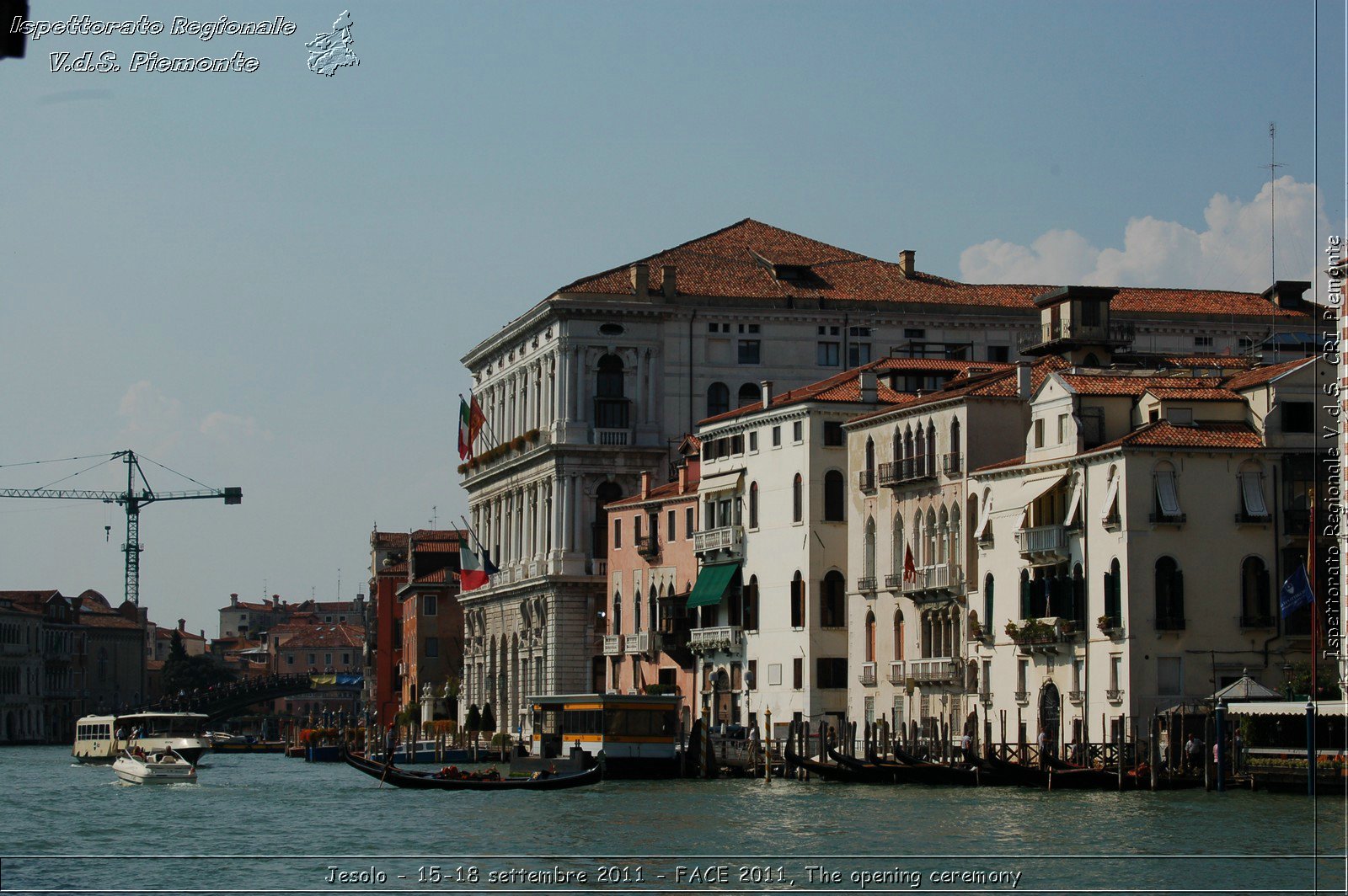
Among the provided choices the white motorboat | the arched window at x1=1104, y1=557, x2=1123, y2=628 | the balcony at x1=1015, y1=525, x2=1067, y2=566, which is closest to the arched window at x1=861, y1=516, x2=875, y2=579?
the balcony at x1=1015, y1=525, x2=1067, y2=566

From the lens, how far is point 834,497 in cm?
4888

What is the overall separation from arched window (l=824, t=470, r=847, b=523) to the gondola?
384 inches

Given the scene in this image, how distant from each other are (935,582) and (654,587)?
1595cm

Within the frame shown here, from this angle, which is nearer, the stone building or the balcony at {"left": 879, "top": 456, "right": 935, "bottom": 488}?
the balcony at {"left": 879, "top": 456, "right": 935, "bottom": 488}

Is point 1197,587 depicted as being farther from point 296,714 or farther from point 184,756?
point 296,714

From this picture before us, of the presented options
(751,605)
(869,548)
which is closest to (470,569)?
(751,605)

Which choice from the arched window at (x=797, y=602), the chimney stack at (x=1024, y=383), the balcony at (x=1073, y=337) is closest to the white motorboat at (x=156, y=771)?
the arched window at (x=797, y=602)

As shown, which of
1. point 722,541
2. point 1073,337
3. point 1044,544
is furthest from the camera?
point 722,541

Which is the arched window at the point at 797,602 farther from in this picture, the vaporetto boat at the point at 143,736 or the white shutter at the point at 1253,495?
the vaporetto boat at the point at 143,736

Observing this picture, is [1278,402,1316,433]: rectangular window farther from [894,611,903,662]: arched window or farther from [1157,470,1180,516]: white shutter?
[894,611,903,662]: arched window

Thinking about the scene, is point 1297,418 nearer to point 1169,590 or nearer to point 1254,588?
point 1254,588

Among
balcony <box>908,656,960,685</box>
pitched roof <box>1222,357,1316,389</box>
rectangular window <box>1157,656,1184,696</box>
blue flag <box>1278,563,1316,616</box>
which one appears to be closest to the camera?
blue flag <box>1278,563,1316,616</box>

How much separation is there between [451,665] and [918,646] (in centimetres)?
4103

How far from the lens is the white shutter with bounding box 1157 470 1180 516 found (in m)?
37.0
